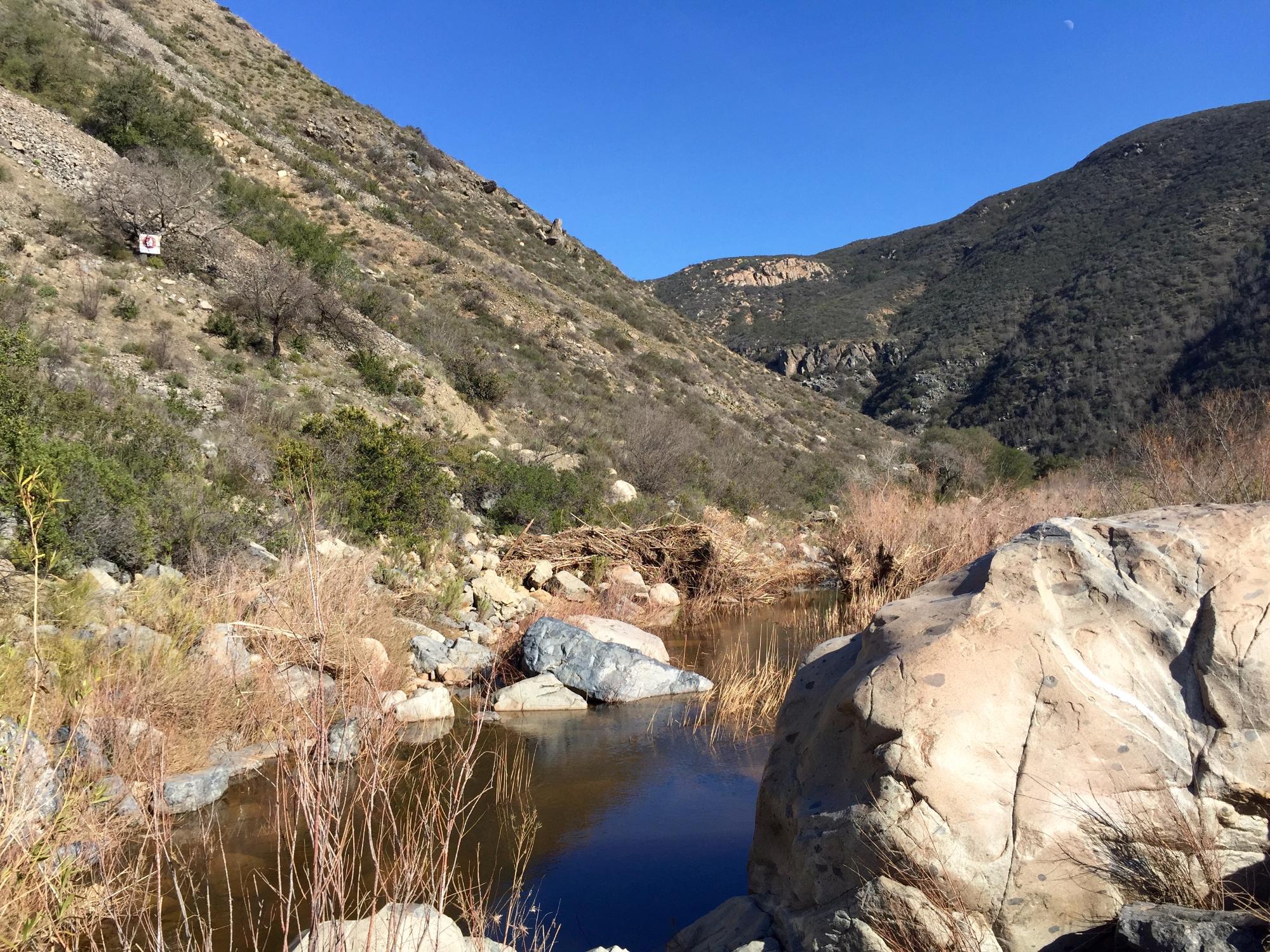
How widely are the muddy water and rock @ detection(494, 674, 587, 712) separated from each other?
152 mm

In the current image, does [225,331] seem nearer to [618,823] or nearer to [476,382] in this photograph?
[476,382]

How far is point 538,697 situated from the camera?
848 cm

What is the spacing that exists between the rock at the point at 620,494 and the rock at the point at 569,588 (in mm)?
3839

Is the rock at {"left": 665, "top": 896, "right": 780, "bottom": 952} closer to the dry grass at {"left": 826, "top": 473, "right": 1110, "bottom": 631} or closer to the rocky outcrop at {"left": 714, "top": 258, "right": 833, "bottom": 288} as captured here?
the dry grass at {"left": 826, "top": 473, "right": 1110, "bottom": 631}

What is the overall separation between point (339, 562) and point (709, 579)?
7048 mm

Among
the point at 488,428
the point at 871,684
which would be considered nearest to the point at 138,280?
the point at 488,428

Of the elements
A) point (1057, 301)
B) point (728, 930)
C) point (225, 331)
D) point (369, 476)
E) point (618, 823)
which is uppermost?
point (1057, 301)

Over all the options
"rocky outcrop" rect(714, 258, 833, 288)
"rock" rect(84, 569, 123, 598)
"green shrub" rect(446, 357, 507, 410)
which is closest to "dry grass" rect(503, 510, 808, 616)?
"rock" rect(84, 569, 123, 598)

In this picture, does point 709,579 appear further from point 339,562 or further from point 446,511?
point 339,562

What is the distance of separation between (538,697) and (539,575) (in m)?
4.16

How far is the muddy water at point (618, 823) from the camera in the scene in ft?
15.9

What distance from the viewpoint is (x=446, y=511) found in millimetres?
12969

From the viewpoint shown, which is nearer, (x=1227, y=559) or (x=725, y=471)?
(x=1227, y=559)

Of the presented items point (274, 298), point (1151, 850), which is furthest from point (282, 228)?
point (1151, 850)
